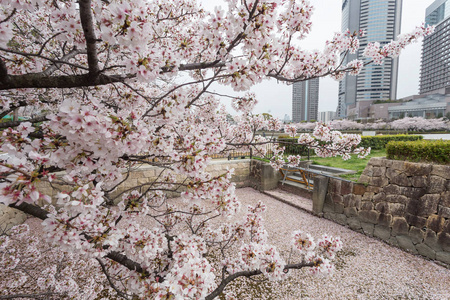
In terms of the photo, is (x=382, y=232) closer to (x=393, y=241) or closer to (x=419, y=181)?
(x=393, y=241)

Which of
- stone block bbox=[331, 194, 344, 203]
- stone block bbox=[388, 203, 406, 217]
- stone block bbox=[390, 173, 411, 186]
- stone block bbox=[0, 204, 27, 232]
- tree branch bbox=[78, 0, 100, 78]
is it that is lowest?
stone block bbox=[0, 204, 27, 232]

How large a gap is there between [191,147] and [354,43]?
2833 millimetres

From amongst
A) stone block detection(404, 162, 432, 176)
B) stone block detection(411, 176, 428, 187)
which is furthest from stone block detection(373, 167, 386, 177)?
stone block detection(411, 176, 428, 187)

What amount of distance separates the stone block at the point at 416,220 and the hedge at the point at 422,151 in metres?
1.13

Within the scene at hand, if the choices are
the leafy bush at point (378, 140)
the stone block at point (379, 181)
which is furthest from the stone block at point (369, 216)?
the leafy bush at point (378, 140)

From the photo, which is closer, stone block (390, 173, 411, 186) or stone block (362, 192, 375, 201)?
stone block (390, 173, 411, 186)

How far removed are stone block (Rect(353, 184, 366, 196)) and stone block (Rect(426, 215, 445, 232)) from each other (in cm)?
115

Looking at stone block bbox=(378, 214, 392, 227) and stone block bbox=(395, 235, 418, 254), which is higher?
stone block bbox=(378, 214, 392, 227)

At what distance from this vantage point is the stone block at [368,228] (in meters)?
4.44

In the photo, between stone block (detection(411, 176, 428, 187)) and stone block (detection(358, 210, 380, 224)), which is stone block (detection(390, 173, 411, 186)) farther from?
stone block (detection(358, 210, 380, 224))

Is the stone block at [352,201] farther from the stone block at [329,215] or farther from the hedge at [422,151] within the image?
the hedge at [422,151]

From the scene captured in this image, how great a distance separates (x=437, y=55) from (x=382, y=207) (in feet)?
297

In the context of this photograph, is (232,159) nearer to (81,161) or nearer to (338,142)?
(338,142)

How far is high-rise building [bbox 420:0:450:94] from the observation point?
189 ft
